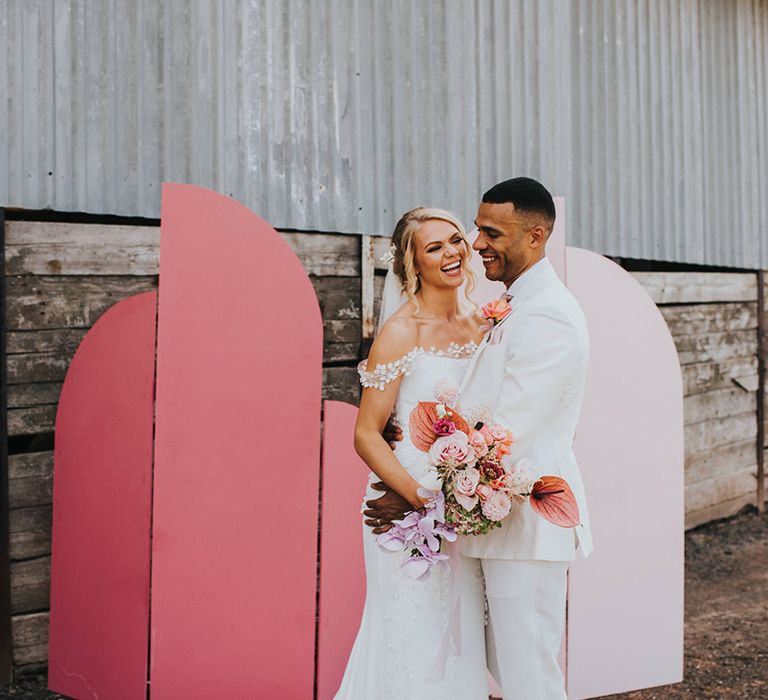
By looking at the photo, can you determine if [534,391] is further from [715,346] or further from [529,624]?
[715,346]

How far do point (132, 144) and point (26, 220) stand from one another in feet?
Answer: 2.17

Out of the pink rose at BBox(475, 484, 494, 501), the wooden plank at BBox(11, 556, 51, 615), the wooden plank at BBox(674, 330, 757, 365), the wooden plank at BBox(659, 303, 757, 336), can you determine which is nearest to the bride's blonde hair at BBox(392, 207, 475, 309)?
the pink rose at BBox(475, 484, 494, 501)

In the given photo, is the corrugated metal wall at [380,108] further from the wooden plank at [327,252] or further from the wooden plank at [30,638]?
the wooden plank at [30,638]

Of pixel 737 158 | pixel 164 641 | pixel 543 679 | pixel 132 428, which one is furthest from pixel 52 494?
pixel 737 158

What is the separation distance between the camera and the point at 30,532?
4848mm

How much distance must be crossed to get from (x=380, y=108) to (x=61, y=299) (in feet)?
7.61

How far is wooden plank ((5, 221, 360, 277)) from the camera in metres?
4.78

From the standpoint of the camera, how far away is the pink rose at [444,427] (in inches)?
117

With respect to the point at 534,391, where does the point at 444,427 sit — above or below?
below

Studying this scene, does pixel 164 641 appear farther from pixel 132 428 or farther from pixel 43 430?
pixel 43 430

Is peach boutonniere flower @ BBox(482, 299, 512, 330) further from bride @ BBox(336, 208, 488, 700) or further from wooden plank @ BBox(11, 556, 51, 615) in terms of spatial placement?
wooden plank @ BBox(11, 556, 51, 615)

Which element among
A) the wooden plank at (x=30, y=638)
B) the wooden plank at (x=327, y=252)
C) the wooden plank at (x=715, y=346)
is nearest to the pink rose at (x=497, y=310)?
the wooden plank at (x=327, y=252)

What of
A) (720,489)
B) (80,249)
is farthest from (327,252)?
(720,489)

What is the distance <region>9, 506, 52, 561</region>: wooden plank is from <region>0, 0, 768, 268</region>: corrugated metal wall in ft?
5.05
